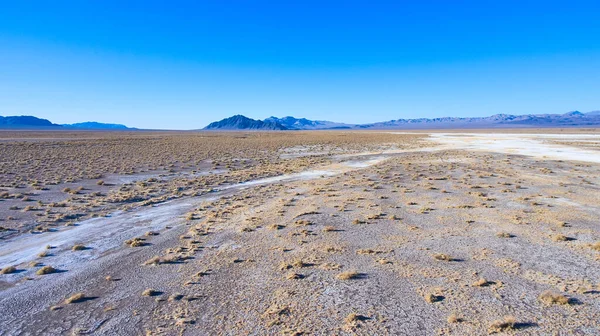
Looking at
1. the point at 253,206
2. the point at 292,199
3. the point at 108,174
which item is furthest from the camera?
the point at 108,174

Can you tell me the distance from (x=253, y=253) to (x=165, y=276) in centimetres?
218

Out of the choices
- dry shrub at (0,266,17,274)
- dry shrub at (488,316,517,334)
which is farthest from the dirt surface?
dry shrub at (0,266,17,274)

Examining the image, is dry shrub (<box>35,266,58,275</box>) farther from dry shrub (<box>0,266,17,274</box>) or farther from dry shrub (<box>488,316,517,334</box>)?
dry shrub (<box>488,316,517,334</box>)

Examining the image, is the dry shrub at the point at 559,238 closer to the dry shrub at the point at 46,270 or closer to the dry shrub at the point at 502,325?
the dry shrub at the point at 502,325

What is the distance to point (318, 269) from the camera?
26.6ft

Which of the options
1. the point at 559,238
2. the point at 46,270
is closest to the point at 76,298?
the point at 46,270

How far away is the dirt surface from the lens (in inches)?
235

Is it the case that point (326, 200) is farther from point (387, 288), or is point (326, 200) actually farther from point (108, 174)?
point (108, 174)

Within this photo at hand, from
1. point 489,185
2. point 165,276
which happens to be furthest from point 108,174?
point 489,185

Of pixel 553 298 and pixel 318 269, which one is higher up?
pixel 553 298

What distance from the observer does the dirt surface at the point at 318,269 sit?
5965 mm

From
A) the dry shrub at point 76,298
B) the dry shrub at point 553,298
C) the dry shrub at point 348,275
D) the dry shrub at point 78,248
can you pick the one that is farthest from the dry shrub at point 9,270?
the dry shrub at point 553,298

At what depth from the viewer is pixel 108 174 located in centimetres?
2600

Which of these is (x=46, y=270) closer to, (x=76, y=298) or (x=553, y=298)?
(x=76, y=298)
